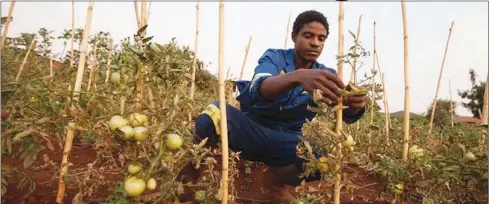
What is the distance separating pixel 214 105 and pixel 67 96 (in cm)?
79

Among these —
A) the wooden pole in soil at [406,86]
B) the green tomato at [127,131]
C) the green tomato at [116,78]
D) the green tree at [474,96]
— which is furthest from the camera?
the green tree at [474,96]

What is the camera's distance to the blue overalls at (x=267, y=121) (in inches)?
79.8

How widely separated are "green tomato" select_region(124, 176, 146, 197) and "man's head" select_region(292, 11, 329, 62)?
3.79 feet

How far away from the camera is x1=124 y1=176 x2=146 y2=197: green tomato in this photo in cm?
128

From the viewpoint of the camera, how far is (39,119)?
136cm

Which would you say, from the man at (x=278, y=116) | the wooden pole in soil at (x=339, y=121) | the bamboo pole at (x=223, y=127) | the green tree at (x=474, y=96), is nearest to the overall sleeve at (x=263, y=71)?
the man at (x=278, y=116)

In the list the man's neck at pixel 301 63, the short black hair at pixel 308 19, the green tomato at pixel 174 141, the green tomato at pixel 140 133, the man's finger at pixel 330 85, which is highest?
the short black hair at pixel 308 19

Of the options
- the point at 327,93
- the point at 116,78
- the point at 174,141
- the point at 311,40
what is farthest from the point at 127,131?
the point at 311,40

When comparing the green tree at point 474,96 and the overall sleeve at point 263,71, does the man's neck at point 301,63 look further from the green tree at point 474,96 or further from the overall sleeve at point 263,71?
the green tree at point 474,96

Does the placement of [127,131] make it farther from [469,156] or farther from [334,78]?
[469,156]

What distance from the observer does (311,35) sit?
2.11 m

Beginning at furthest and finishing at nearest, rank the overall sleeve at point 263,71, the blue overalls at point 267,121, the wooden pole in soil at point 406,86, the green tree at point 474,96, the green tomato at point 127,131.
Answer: the green tree at point 474,96 → the blue overalls at point 267,121 → the wooden pole in soil at point 406,86 → the overall sleeve at point 263,71 → the green tomato at point 127,131

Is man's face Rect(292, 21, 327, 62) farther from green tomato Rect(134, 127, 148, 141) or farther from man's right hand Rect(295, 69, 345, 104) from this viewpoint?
green tomato Rect(134, 127, 148, 141)

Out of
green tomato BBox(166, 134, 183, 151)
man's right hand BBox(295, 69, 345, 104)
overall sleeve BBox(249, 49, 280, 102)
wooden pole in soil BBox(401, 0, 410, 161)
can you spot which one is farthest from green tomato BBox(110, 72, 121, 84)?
wooden pole in soil BBox(401, 0, 410, 161)
